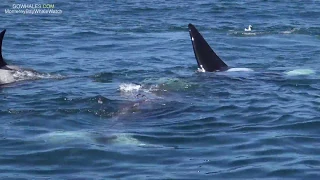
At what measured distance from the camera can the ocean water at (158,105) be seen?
10.3 meters

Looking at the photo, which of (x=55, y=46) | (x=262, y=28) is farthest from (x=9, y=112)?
(x=262, y=28)

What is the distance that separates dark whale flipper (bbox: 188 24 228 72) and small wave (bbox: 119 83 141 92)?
159 centimetres

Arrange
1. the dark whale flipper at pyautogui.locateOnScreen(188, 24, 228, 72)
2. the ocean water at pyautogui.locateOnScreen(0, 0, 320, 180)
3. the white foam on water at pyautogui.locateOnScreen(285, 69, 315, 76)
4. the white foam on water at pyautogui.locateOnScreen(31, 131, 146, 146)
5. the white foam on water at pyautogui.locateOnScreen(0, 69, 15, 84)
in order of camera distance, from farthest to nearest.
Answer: the white foam on water at pyautogui.locateOnScreen(285, 69, 315, 76) < the dark whale flipper at pyautogui.locateOnScreen(188, 24, 228, 72) < the white foam on water at pyautogui.locateOnScreen(0, 69, 15, 84) < the white foam on water at pyautogui.locateOnScreen(31, 131, 146, 146) < the ocean water at pyautogui.locateOnScreen(0, 0, 320, 180)

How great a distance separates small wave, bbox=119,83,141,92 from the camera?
14.9m

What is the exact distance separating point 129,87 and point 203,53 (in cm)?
192

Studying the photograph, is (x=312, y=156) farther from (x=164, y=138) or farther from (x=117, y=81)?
(x=117, y=81)

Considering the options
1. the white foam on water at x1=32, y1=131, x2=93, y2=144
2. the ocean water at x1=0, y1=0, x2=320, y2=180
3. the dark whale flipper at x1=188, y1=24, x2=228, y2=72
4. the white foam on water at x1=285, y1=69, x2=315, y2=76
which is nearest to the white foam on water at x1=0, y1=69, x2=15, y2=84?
the ocean water at x1=0, y1=0, x2=320, y2=180

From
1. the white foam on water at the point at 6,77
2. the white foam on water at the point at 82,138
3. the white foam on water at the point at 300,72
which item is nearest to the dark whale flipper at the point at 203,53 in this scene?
the white foam on water at the point at 300,72

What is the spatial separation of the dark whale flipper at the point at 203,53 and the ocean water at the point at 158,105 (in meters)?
0.29

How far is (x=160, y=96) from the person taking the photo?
14.2m

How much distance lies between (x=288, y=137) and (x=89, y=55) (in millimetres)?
9883

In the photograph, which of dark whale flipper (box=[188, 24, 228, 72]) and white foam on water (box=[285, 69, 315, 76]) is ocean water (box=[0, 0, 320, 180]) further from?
dark whale flipper (box=[188, 24, 228, 72])

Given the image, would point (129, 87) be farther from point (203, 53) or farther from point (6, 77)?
point (6, 77)

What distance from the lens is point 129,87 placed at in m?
15.3
